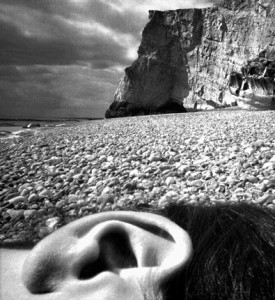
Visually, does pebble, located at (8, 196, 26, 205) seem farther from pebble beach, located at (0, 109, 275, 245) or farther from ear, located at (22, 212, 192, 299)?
ear, located at (22, 212, 192, 299)

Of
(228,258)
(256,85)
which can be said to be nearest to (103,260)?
(228,258)

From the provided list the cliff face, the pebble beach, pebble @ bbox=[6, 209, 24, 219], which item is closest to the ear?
the pebble beach

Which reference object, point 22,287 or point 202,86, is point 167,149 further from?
point 202,86

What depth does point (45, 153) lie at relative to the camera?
17.4 ft

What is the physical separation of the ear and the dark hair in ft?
0.29

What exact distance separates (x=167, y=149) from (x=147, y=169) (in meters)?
1.25

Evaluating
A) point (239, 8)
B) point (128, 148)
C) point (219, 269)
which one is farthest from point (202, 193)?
point (239, 8)

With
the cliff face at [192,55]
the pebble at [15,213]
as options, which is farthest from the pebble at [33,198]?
the cliff face at [192,55]

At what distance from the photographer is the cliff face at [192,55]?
34438 mm

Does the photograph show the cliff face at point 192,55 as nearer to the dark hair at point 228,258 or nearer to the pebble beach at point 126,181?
the pebble beach at point 126,181

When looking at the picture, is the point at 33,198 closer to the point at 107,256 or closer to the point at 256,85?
the point at 107,256

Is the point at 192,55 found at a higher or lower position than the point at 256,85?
higher

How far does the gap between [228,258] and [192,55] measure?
4130 centimetres

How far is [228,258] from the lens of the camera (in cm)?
121
